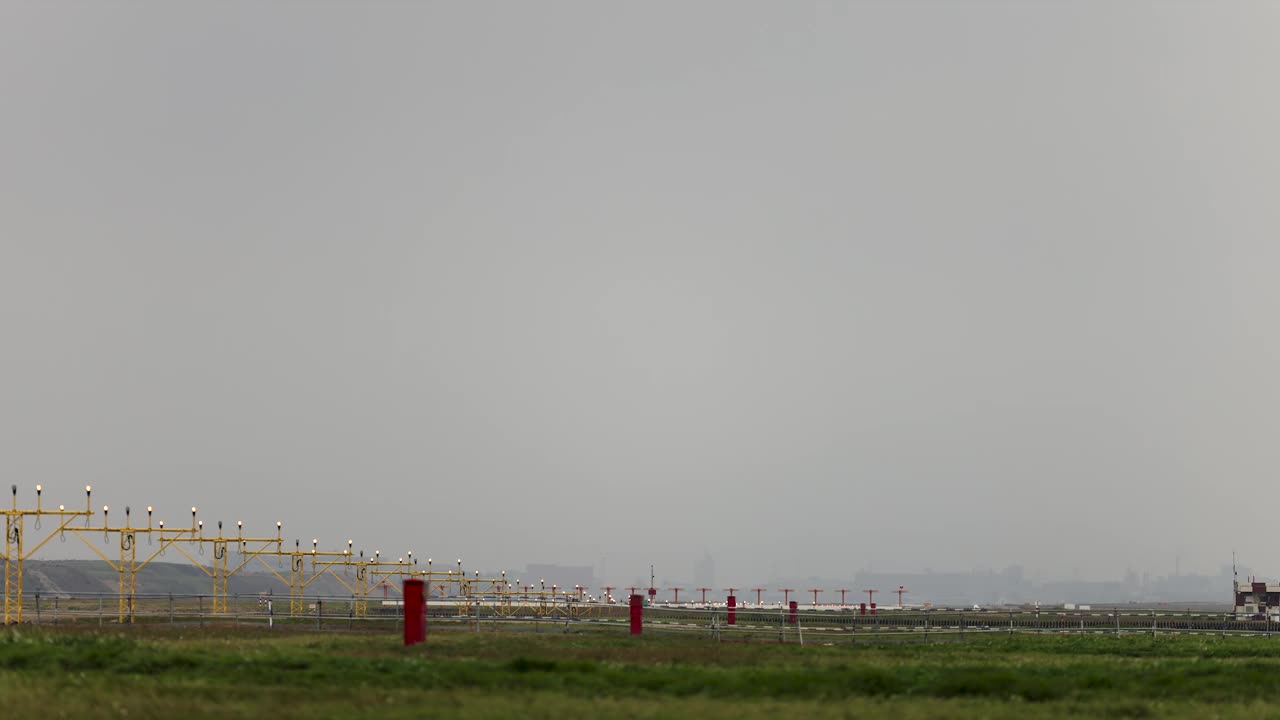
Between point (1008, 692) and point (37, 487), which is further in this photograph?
point (37, 487)

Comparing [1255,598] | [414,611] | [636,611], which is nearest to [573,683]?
[414,611]

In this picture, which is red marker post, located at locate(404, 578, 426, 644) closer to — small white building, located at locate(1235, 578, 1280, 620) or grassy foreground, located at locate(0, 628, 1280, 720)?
grassy foreground, located at locate(0, 628, 1280, 720)

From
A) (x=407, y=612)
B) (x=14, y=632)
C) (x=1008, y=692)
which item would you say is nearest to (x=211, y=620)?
(x=14, y=632)

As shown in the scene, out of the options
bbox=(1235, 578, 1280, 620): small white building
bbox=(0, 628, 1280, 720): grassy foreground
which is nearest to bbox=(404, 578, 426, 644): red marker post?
bbox=(0, 628, 1280, 720): grassy foreground

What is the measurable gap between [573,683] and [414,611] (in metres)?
10.6

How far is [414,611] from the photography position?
36750 millimetres

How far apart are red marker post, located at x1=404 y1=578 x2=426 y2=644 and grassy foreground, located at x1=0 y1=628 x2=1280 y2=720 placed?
2.29ft

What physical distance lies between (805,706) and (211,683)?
11087mm

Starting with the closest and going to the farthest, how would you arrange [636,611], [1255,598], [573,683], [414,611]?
1. [573,683]
2. [414,611]
3. [636,611]
4. [1255,598]

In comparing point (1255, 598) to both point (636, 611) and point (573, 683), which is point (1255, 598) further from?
point (573, 683)

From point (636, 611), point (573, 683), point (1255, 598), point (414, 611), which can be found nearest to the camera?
point (573, 683)

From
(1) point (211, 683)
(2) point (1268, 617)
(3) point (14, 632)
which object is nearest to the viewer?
(1) point (211, 683)

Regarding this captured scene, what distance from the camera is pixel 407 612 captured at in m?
36.7

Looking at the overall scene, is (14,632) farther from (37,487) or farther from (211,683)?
(37,487)
